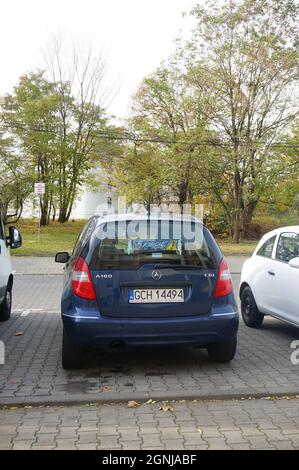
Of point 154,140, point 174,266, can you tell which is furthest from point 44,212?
point 174,266

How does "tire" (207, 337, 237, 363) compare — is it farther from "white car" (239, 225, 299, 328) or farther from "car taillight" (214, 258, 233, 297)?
"white car" (239, 225, 299, 328)

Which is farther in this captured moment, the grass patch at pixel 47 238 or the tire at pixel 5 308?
the grass patch at pixel 47 238

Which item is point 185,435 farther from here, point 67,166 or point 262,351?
point 67,166

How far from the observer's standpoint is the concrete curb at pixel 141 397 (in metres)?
4.43

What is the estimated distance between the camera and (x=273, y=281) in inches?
273

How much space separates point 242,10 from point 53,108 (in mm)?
13528

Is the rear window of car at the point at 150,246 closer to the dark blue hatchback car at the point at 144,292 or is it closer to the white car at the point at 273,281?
the dark blue hatchback car at the point at 144,292

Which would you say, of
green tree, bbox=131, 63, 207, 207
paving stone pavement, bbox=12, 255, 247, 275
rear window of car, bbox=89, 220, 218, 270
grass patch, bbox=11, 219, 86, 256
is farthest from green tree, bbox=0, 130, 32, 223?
rear window of car, bbox=89, 220, 218, 270

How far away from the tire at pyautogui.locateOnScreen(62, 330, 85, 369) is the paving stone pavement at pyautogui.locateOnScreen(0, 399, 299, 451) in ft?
2.98

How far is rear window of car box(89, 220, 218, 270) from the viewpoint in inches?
202

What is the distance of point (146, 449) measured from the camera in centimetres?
349

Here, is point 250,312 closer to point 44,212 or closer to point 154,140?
point 154,140

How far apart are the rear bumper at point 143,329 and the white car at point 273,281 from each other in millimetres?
1543

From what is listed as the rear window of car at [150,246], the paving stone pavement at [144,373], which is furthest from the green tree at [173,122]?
the rear window of car at [150,246]
